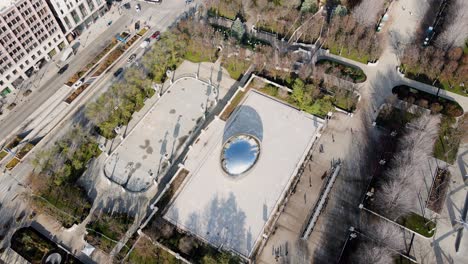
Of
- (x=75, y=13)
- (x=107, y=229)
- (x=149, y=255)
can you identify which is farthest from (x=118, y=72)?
(x=149, y=255)

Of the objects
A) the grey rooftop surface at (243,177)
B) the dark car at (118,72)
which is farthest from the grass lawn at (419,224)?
the dark car at (118,72)

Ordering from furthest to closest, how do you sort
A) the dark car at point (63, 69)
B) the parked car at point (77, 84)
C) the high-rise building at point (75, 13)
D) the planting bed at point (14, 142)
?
the dark car at point (63, 69), the high-rise building at point (75, 13), the parked car at point (77, 84), the planting bed at point (14, 142)

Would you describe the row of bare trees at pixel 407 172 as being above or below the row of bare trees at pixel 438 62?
below

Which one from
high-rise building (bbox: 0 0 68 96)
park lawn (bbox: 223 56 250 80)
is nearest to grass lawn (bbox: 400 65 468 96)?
park lawn (bbox: 223 56 250 80)

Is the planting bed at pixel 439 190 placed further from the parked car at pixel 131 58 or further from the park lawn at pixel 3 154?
the park lawn at pixel 3 154

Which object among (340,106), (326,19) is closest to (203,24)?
(326,19)
